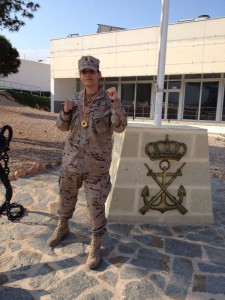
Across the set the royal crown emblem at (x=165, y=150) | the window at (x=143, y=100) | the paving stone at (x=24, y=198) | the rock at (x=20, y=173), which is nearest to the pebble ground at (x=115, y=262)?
the paving stone at (x=24, y=198)

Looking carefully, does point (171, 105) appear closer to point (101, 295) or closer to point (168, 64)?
point (168, 64)

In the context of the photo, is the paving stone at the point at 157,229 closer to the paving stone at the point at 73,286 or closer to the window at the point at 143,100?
the paving stone at the point at 73,286

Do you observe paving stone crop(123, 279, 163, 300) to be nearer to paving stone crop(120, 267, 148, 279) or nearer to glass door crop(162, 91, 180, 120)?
paving stone crop(120, 267, 148, 279)

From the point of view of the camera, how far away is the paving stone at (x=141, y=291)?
2.25 meters

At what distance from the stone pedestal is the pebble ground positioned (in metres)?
0.13

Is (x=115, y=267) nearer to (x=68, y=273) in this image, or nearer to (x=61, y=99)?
(x=68, y=273)

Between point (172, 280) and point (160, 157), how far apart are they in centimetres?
135

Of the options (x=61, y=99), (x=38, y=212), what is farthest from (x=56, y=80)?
(x=38, y=212)

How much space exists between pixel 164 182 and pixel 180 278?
117 cm

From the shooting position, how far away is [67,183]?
2.63 m

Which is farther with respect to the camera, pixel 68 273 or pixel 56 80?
pixel 56 80

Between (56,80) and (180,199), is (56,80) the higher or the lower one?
the higher one

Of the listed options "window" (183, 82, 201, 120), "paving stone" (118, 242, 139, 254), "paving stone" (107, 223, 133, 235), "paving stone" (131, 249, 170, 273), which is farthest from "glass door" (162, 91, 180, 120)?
"paving stone" (131, 249, 170, 273)

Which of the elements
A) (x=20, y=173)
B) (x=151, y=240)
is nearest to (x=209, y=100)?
(x=20, y=173)
